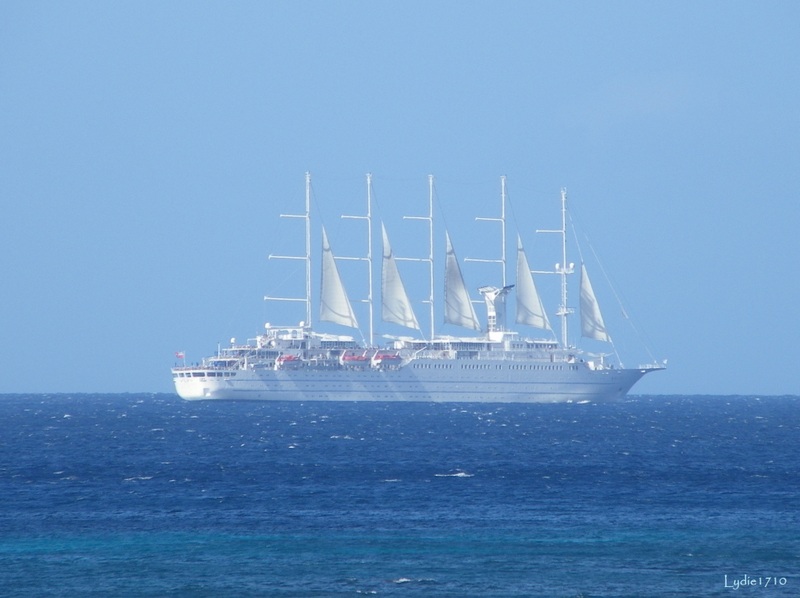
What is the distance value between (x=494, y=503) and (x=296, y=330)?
183 ft

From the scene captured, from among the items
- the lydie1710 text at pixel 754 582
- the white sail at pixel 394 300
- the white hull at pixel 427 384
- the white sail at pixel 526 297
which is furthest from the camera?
the white sail at pixel 526 297

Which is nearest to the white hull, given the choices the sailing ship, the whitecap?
the sailing ship

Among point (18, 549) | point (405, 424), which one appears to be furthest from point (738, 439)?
point (18, 549)

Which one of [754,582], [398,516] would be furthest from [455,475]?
[754,582]

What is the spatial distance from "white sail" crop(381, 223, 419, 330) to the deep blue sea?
31790 mm

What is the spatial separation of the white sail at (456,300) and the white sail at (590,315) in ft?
26.4

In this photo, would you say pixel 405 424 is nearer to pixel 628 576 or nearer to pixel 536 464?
pixel 536 464

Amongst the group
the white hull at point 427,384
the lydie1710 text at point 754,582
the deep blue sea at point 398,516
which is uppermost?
the white hull at point 427,384

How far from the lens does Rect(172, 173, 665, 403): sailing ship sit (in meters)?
83.3

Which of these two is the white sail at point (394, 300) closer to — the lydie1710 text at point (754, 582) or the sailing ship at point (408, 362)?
the sailing ship at point (408, 362)

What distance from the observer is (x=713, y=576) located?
2248cm

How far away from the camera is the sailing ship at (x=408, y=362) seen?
8331cm

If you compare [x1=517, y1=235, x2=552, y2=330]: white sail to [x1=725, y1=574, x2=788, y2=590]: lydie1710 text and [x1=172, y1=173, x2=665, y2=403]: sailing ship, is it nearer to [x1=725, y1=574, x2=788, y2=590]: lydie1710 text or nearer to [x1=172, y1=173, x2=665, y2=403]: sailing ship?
[x1=172, y1=173, x2=665, y2=403]: sailing ship

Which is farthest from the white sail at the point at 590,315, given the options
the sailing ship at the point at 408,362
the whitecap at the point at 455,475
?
the whitecap at the point at 455,475
